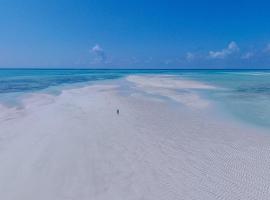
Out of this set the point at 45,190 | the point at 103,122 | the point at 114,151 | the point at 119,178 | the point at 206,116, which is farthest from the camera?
the point at 206,116

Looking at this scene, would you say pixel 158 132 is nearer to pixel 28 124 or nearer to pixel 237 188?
pixel 237 188

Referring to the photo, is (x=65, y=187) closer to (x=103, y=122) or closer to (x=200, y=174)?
(x=200, y=174)

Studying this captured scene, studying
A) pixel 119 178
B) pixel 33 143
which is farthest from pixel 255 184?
pixel 33 143

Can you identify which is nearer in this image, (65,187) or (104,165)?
(65,187)

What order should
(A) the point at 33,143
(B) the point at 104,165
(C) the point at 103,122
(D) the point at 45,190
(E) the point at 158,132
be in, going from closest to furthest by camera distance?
(D) the point at 45,190 < (B) the point at 104,165 < (A) the point at 33,143 < (E) the point at 158,132 < (C) the point at 103,122

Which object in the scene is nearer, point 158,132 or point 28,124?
point 158,132

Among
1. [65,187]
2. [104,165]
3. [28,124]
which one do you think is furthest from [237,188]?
[28,124]
